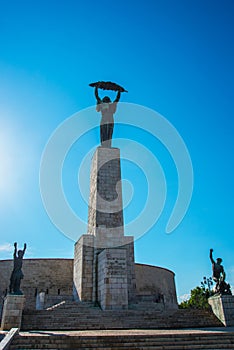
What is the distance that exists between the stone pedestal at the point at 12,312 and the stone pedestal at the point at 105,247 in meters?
3.69

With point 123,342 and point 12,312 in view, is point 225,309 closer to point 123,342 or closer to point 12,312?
point 123,342

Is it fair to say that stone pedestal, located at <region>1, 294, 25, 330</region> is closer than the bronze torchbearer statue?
Yes

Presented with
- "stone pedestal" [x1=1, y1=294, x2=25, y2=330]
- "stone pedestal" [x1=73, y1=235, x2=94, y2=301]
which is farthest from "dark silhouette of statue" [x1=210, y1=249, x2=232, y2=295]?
"stone pedestal" [x1=1, y1=294, x2=25, y2=330]

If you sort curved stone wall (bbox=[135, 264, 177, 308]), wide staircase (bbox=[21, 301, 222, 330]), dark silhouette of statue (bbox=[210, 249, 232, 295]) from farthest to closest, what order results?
curved stone wall (bbox=[135, 264, 177, 308]) → dark silhouette of statue (bbox=[210, 249, 232, 295]) → wide staircase (bbox=[21, 301, 222, 330])

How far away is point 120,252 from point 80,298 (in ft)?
9.49

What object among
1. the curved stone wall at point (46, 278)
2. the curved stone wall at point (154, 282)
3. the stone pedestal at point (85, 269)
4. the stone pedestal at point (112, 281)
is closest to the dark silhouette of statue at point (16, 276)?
the stone pedestal at point (112, 281)

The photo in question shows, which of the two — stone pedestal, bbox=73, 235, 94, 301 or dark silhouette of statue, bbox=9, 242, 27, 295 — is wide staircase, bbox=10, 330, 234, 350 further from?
stone pedestal, bbox=73, 235, 94, 301

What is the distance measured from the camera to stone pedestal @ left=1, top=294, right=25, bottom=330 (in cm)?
913

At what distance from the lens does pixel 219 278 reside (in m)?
11.1

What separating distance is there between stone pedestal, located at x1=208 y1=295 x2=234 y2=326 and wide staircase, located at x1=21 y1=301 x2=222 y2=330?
0.78 ft

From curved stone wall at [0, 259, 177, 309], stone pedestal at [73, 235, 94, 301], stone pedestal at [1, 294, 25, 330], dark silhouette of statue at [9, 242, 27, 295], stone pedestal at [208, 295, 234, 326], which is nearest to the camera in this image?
stone pedestal at [1, 294, 25, 330]

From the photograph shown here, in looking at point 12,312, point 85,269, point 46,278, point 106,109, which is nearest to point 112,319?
point 12,312

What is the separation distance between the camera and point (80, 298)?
13398mm

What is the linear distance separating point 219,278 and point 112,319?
4301 mm
